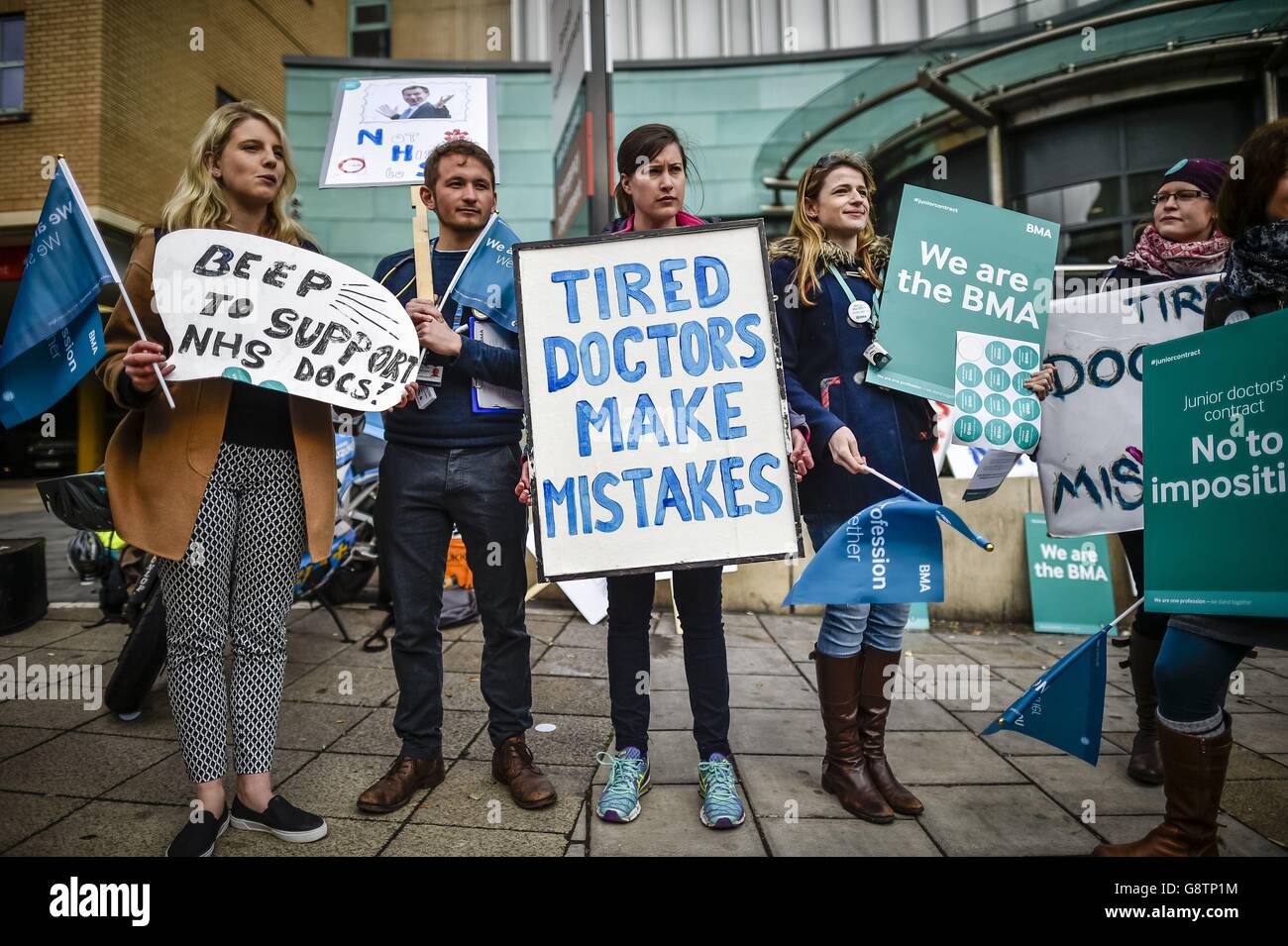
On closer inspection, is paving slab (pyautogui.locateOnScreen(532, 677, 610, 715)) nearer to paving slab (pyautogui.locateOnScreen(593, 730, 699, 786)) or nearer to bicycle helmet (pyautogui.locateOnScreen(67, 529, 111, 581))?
paving slab (pyautogui.locateOnScreen(593, 730, 699, 786))

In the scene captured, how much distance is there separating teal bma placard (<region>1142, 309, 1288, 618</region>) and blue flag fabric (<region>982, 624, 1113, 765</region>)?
0.33 m

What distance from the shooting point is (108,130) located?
30.8ft

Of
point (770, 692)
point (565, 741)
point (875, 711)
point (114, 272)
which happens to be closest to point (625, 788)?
point (565, 741)

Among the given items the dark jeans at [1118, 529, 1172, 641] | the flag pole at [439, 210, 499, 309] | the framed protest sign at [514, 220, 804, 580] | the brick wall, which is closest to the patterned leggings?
the flag pole at [439, 210, 499, 309]

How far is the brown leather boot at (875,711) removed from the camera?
2361 millimetres

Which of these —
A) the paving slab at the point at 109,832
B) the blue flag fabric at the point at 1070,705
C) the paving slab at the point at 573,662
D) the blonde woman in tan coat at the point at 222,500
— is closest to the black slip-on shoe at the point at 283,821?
the blonde woman in tan coat at the point at 222,500

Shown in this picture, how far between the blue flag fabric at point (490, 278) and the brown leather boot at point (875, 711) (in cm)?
156

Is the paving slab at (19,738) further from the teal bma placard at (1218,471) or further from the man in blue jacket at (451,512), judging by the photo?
the teal bma placard at (1218,471)

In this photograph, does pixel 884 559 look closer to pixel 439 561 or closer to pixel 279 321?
pixel 439 561

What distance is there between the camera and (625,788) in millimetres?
2240

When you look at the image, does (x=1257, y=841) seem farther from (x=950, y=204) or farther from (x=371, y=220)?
A: (x=371, y=220)

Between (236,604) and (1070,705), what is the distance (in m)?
2.43
